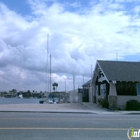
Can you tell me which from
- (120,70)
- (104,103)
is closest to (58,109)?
(104,103)

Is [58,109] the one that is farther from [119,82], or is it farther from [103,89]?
[119,82]

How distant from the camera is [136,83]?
29.7m

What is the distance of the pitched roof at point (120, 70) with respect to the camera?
29016 millimetres

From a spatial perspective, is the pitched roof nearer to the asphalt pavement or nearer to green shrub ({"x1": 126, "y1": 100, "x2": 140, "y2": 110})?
green shrub ({"x1": 126, "y1": 100, "x2": 140, "y2": 110})

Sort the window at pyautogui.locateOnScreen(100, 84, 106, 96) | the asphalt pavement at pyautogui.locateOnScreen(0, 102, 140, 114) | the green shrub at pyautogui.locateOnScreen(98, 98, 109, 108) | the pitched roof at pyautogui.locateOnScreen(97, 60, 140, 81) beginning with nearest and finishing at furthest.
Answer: the asphalt pavement at pyautogui.locateOnScreen(0, 102, 140, 114) < the pitched roof at pyautogui.locateOnScreen(97, 60, 140, 81) < the green shrub at pyautogui.locateOnScreen(98, 98, 109, 108) < the window at pyautogui.locateOnScreen(100, 84, 106, 96)

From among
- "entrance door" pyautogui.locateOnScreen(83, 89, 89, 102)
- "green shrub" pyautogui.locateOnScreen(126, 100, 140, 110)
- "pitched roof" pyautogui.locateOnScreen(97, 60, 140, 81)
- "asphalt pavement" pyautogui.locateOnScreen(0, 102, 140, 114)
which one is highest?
"pitched roof" pyautogui.locateOnScreen(97, 60, 140, 81)

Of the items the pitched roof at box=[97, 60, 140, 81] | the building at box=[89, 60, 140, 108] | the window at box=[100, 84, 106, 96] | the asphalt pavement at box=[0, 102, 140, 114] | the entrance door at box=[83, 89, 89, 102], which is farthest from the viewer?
the entrance door at box=[83, 89, 89, 102]

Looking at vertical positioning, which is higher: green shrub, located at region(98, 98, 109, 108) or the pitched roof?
the pitched roof

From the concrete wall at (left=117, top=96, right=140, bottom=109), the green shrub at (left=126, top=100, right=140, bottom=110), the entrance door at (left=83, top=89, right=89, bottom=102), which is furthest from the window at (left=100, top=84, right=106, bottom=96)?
→ the entrance door at (left=83, top=89, right=89, bottom=102)

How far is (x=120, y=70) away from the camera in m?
30.6

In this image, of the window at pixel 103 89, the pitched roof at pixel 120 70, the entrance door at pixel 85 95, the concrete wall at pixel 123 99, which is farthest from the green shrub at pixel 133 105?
the entrance door at pixel 85 95

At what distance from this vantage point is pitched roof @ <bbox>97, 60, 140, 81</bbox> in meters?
29.0

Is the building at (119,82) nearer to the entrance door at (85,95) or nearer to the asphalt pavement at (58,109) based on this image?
the asphalt pavement at (58,109)

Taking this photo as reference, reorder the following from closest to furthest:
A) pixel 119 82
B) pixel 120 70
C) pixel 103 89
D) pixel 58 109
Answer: pixel 58 109 → pixel 119 82 → pixel 120 70 → pixel 103 89
